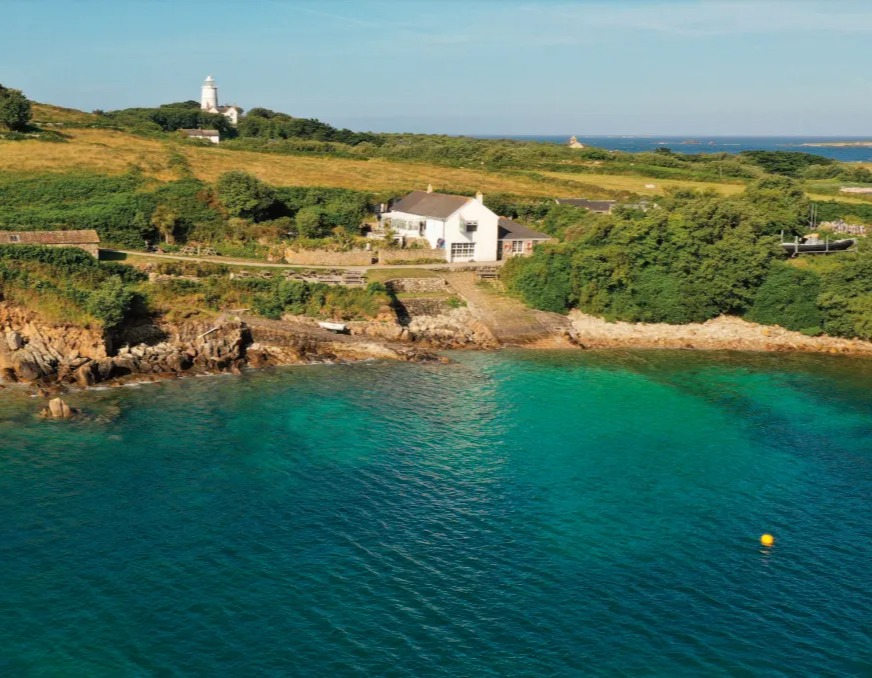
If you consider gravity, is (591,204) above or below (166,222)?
above

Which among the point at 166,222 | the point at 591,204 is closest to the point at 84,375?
the point at 166,222

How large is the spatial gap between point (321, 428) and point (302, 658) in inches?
711

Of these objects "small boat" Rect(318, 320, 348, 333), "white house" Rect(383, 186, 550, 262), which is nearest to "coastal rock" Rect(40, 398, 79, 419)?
"small boat" Rect(318, 320, 348, 333)

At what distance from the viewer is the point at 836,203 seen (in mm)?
89312

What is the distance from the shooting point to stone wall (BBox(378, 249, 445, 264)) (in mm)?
68188

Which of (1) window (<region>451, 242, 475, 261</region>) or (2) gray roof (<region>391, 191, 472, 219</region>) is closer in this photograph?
(1) window (<region>451, 242, 475, 261</region>)

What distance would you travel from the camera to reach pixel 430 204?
74.5m

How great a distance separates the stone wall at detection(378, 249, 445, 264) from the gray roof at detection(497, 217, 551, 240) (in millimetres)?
6090

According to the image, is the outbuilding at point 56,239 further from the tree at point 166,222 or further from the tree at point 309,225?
the tree at point 309,225

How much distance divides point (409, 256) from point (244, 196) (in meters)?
16.7

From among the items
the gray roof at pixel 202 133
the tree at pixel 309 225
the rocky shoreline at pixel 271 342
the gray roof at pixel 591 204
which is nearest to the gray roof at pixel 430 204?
the tree at pixel 309 225

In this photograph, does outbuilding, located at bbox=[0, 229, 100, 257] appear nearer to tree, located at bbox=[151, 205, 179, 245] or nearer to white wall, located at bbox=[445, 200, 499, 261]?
tree, located at bbox=[151, 205, 179, 245]

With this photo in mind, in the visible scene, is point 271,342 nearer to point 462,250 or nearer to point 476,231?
point 462,250

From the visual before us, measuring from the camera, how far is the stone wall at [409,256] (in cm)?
6819
